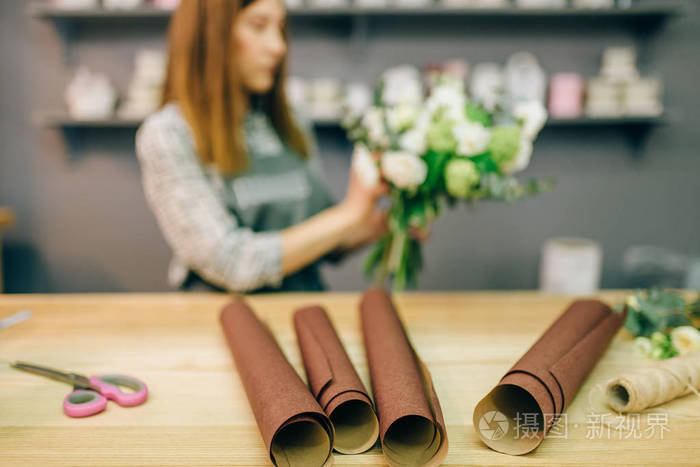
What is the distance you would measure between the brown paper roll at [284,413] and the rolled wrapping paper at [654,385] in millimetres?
358

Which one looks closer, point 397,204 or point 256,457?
point 256,457

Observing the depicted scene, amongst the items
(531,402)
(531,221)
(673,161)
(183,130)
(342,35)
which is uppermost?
(342,35)

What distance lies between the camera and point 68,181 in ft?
9.04

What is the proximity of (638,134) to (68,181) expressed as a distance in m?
2.79

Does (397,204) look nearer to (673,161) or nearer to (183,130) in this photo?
(183,130)

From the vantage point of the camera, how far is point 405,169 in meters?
1.02

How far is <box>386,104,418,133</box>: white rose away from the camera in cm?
109

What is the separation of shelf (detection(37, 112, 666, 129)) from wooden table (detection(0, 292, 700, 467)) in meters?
1.45

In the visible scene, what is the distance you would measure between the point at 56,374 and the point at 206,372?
19 centimetres

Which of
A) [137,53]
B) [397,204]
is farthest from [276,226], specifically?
[137,53]

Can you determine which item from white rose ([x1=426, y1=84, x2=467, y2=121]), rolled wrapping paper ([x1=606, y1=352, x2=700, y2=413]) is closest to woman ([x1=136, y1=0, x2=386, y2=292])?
white rose ([x1=426, y1=84, x2=467, y2=121])

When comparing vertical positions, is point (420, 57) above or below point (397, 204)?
above

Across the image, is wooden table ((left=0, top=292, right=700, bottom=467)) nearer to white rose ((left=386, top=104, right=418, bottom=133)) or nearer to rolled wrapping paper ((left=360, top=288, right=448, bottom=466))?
rolled wrapping paper ((left=360, top=288, right=448, bottom=466))

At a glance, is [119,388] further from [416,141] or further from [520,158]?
[520,158]
